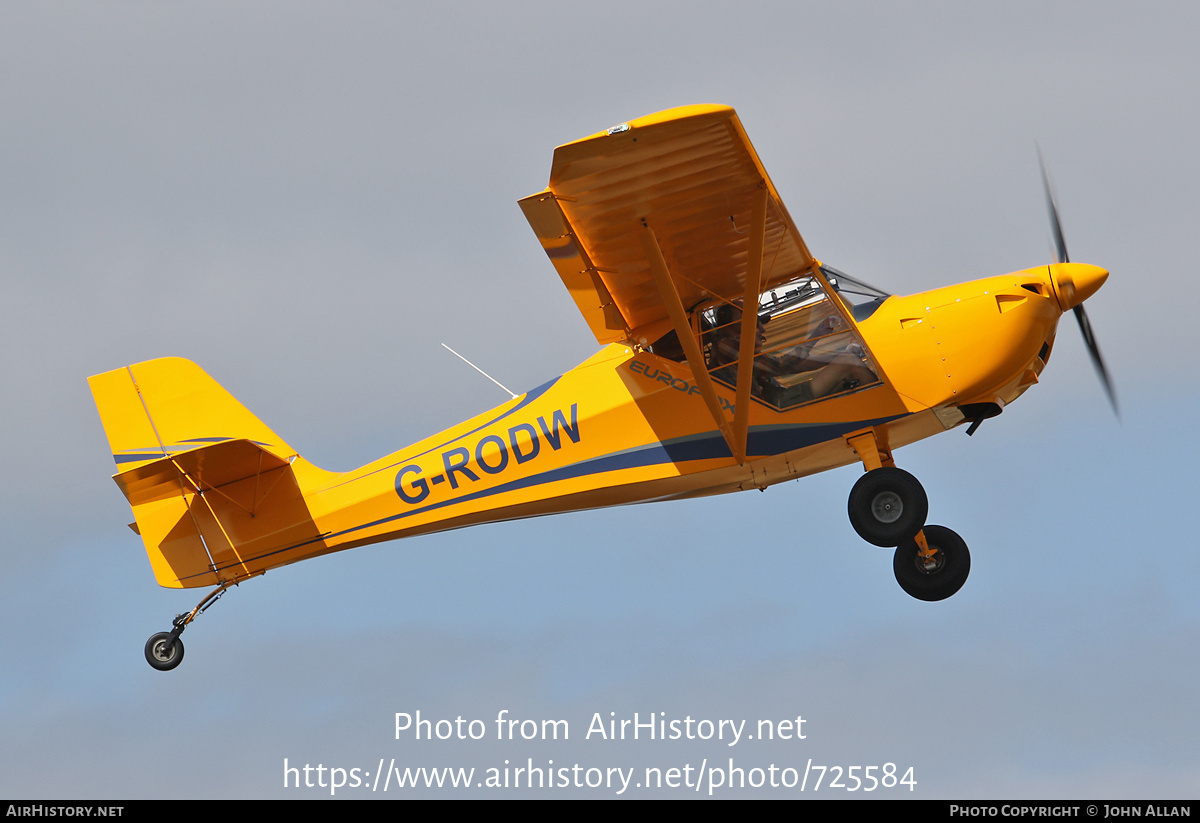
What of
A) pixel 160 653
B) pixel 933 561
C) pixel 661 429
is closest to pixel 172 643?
pixel 160 653

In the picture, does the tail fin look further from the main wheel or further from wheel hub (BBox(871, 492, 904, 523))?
wheel hub (BBox(871, 492, 904, 523))

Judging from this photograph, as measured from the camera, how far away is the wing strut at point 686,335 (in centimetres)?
947

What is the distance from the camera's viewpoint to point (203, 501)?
11.5 meters

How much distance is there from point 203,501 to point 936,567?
6.37 metres

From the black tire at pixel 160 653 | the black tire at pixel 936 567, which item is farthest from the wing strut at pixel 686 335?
the black tire at pixel 160 653

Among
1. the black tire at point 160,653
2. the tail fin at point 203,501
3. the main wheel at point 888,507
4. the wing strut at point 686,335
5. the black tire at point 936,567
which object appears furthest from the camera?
the black tire at point 160,653

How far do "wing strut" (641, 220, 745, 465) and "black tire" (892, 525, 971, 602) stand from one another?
5.58 ft

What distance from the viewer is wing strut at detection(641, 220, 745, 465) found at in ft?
31.1

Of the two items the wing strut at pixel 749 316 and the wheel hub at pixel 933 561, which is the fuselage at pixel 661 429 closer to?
the wing strut at pixel 749 316

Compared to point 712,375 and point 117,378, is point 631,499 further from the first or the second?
point 117,378

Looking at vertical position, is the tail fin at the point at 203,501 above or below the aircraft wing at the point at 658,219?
below

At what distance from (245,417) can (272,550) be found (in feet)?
5.02

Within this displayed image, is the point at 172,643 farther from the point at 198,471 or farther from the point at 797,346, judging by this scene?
the point at 797,346

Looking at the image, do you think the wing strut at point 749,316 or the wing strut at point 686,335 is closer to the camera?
the wing strut at point 749,316
